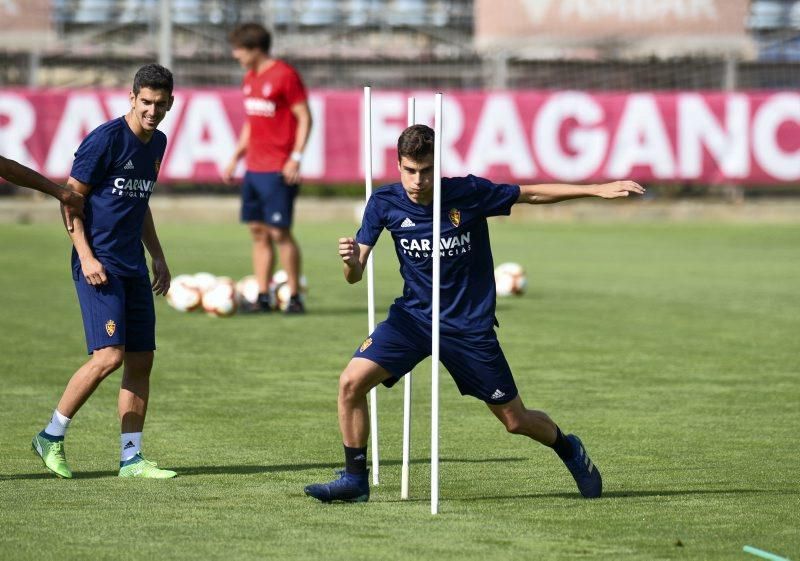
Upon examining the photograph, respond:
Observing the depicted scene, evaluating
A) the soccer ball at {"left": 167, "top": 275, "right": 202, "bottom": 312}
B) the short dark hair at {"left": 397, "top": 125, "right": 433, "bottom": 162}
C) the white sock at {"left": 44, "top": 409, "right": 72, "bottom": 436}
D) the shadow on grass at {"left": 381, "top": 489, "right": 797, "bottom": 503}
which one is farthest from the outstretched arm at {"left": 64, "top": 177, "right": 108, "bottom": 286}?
the soccer ball at {"left": 167, "top": 275, "right": 202, "bottom": 312}

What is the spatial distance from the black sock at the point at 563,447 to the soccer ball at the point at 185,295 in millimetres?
8110

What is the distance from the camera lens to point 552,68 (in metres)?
31.1

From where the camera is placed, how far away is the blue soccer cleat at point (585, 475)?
24.5 feet

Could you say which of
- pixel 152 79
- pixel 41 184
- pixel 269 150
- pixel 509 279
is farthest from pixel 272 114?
pixel 41 184

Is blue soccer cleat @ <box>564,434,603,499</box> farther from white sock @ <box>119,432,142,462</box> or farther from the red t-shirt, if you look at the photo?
the red t-shirt

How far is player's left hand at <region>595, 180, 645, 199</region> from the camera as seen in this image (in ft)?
23.4

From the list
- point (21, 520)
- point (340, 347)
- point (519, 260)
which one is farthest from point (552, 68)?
point (21, 520)

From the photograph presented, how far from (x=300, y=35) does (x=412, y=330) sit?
2501 centimetres

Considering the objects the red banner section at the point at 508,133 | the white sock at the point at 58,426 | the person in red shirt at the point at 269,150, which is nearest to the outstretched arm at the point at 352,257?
the white sock at the point at 58,426

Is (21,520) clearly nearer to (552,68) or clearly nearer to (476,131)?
(476,131)

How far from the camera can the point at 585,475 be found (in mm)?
7465

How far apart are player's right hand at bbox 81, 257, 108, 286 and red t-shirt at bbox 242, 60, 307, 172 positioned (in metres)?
7.46

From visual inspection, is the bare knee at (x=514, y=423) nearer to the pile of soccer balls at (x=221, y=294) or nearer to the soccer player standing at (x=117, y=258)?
the soccer player standing at (x=117, y=258)

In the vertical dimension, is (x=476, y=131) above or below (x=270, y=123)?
below
